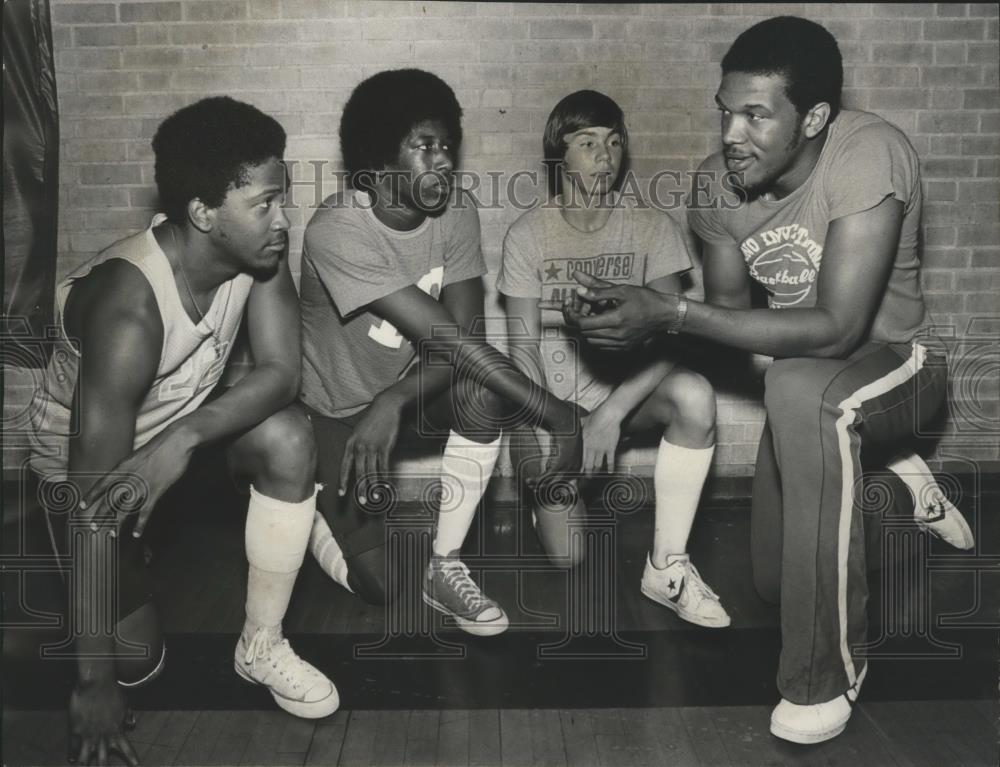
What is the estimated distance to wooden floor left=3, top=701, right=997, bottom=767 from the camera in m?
2.03

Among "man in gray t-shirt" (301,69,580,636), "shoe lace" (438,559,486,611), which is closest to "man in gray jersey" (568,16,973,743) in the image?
"man in gray t-shirt" (301,69,580,636)

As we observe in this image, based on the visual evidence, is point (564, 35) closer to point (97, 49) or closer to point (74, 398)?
point (97, 49)

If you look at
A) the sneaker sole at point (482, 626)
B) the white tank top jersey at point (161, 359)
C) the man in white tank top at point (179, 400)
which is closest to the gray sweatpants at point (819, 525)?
the sneaker sole at point (482, 626)

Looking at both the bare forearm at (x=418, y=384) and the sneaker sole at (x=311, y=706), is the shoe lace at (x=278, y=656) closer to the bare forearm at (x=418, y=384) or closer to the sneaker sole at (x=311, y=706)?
the sneaker sole at (x=311, y=706)

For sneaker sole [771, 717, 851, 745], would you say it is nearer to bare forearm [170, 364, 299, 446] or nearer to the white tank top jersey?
bare forearm [170, 364, 299, 446]

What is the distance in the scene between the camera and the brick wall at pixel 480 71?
3.61 metres

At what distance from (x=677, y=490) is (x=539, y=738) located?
0.92 meters

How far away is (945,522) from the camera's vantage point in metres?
3.23

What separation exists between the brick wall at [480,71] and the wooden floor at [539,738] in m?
2.01

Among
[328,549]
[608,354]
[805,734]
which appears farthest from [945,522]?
[328,549]

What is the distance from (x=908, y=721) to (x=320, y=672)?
1312mm

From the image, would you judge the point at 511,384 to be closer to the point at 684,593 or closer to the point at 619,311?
the point at 619,311

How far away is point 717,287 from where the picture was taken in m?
2.83

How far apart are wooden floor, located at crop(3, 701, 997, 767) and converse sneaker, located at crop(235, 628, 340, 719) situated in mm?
32
